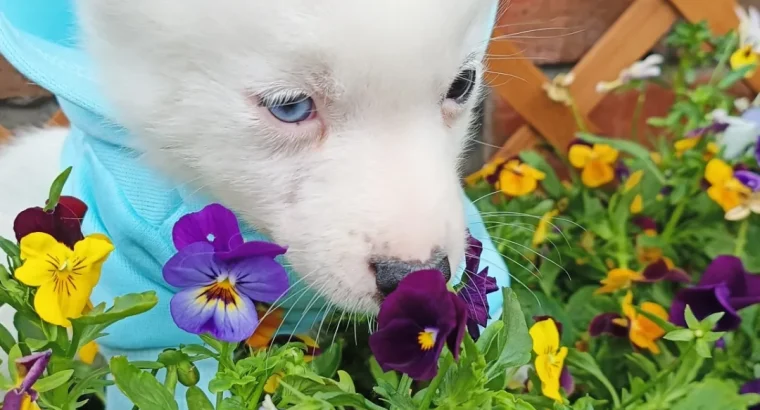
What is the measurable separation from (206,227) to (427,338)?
0.17 m

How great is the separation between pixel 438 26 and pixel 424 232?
0.54ft

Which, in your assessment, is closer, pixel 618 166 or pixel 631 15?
pixel 618 166

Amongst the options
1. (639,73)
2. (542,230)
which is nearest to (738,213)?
(542,230)

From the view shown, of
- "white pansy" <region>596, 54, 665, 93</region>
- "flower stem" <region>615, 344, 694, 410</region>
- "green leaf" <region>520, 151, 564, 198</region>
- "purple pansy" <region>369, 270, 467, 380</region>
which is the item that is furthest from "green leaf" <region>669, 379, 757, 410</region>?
"white pansy" <region>596, 54, 665, 93</region>

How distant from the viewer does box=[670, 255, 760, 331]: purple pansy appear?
2.41 feet

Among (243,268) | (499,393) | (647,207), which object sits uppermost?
(243,268)

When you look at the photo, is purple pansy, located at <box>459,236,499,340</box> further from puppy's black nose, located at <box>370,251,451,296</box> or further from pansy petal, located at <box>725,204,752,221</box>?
pansy petal, located at <box>725,204,752,221</box>

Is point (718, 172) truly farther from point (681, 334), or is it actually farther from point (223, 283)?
point (223, 283)

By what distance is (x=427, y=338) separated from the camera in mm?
468

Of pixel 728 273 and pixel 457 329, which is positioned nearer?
pixel 457 329

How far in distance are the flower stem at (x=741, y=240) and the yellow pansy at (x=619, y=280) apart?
0.12 meters

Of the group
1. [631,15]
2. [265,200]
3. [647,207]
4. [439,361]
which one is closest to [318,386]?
[439,361]

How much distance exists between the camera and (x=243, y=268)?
1.66 feet

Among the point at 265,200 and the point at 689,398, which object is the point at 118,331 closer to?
the point at 265,200
